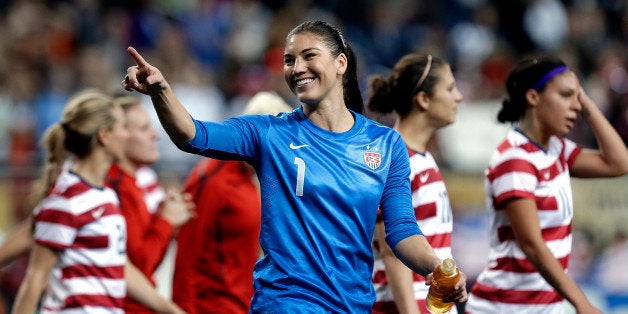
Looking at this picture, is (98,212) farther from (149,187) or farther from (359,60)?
(359,60)

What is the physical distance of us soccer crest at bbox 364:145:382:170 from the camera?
14.6ft

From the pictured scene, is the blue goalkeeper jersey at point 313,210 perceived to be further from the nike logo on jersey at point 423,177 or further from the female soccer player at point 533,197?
the female soccer player at point 533,197

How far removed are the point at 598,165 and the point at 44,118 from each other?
20.4 feet

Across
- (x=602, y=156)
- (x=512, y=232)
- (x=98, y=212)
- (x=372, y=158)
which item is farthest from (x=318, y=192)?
(x=602, y=156)

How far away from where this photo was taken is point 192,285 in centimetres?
662

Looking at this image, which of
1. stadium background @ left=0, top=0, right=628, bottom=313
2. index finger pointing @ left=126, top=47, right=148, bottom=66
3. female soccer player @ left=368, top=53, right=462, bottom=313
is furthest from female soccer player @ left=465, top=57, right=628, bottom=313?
stadium background @ left=0, top=0, right=628, bottom=313

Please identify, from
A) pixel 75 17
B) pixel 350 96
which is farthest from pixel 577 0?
pixel 350 96

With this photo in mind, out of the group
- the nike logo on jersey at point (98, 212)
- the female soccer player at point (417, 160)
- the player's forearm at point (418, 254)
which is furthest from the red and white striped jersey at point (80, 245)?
the player's forearm at point (418, 254)

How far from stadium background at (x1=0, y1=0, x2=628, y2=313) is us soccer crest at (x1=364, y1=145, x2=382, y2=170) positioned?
5236 mm

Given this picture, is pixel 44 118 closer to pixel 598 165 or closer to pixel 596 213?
pixel 596 213

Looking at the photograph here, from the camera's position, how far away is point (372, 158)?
4.45m

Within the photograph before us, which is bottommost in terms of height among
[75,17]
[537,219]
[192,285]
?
[192,285]

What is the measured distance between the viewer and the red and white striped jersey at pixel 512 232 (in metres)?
5.99

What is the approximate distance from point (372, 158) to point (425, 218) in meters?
1.26
